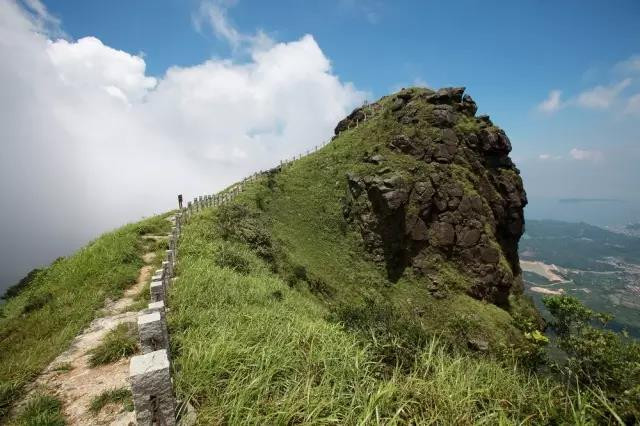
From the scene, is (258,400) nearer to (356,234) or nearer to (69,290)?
(69,290)

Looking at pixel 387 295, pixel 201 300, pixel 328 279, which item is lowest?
pixel 387 295

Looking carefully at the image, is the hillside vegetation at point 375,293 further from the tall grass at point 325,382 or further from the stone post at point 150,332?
the stone post at point 150,332

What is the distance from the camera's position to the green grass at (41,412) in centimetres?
668

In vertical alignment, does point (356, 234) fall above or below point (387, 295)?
above

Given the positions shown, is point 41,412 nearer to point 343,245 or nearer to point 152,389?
point 152,389

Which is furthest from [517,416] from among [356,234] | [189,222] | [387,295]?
[356,234]

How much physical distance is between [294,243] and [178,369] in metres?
32.8

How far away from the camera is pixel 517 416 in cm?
672

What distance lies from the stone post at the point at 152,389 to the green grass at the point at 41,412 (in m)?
2.63

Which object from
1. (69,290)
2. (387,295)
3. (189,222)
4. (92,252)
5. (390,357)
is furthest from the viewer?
(387,295)

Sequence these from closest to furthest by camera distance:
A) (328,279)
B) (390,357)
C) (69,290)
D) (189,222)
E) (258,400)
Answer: (258,400), (390,357), (69,290), (189,222), (328,279)

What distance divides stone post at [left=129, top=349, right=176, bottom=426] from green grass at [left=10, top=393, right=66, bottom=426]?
2632mm

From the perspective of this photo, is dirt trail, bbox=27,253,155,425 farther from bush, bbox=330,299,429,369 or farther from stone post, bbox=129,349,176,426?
bush, bbox=330,299,429,369

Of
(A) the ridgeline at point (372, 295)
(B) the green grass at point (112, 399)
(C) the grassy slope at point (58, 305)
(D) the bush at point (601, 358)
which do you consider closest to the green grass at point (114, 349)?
(A) the ridgeline at point (372, 295)
